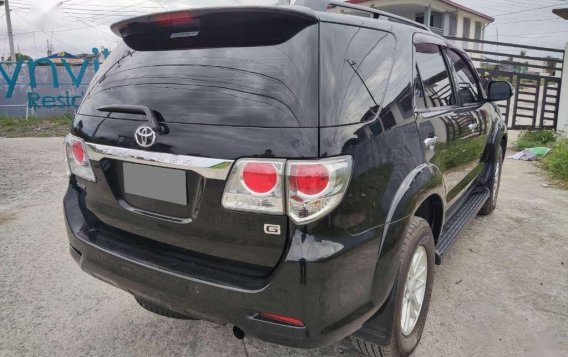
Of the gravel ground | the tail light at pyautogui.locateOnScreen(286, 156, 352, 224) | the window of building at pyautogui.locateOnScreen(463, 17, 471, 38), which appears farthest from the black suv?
the window of building at pyautogui.locateOnScreen(463, 17, 471, 38)

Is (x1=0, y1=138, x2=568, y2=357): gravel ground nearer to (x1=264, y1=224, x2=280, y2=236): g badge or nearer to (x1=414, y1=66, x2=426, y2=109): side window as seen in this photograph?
(x1=264, y1=224, x2=280, y2=236): g badge

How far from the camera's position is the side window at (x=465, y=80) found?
343 cm

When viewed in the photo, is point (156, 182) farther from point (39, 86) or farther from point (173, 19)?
point (39, 86)

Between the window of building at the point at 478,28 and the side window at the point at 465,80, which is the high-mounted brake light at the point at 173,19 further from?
the window of building at the point at 478,28

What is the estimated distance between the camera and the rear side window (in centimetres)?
174

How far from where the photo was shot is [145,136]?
1.89 m

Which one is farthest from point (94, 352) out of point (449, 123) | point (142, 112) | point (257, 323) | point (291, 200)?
point (449, 123)

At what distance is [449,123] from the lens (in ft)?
9.23

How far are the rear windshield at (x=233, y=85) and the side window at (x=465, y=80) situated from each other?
6.58ft

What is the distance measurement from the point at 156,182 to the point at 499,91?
10.4ft

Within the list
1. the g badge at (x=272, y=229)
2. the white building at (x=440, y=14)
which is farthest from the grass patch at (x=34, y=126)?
the white building at (x=440, y=14)

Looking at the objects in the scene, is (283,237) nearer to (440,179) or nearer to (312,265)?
(312,265)

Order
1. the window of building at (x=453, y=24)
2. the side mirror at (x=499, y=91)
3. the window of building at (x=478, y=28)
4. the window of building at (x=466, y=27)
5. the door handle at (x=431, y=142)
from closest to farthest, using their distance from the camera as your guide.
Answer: the door handle at (x=431, y=142), the side mirror at (x=499, y=91), the window of building at (x=453, y=24), the window of building at (x=466, y=27), the window of building at (x=478, y=28)

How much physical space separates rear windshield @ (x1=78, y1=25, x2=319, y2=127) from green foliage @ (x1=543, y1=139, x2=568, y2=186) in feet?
20.0
